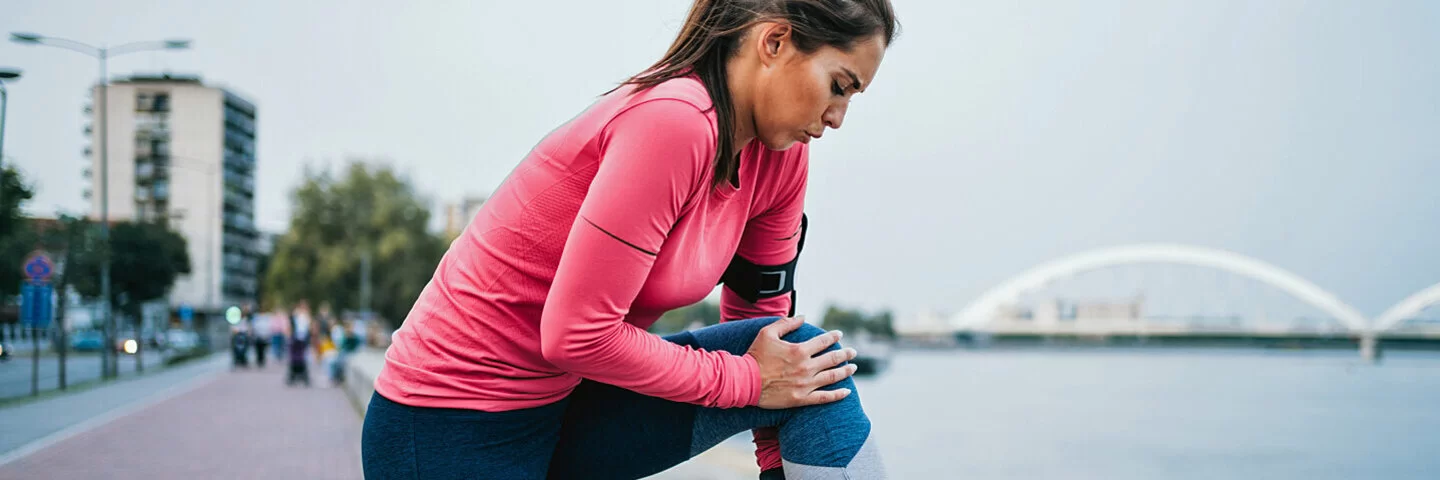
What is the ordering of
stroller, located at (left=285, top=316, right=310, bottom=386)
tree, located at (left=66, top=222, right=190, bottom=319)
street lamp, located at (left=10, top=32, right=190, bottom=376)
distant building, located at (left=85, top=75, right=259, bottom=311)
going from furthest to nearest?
distant building, located at (left=85, top=75, right=259, bottom=311)
tree, located at (left=66, top=222, right=190, bottom=319)
street lamp, located at (left=10, top=32, right=190, bottom=376)
stroller, located at (left=285, top=316, right=310, bottom=386)

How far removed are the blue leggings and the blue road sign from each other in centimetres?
1446

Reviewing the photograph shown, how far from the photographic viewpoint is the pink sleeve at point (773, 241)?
61.9 inches

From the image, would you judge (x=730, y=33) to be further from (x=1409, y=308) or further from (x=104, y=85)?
(x=1409, y=308)

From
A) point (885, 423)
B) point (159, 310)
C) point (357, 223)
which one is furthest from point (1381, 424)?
point (357, 223)

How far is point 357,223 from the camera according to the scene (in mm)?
59719

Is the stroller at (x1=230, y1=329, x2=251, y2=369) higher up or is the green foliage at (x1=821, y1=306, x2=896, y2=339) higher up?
the stroller at (x1=230, y1=329, x2=251, y2=369)

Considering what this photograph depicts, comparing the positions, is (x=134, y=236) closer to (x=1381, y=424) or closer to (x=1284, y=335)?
(x=1381, y=424)

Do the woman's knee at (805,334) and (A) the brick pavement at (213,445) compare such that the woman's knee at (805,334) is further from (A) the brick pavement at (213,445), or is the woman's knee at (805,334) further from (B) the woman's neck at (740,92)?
(A) the brick pavement at (213,445)

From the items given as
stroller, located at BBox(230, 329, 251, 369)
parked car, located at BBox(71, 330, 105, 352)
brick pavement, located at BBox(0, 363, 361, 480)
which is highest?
brick pavement, located at BBox(0, 363, 361, 480)

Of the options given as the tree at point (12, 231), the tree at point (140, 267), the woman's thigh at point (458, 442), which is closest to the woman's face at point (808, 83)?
the woman's thigh at point (458, 442)

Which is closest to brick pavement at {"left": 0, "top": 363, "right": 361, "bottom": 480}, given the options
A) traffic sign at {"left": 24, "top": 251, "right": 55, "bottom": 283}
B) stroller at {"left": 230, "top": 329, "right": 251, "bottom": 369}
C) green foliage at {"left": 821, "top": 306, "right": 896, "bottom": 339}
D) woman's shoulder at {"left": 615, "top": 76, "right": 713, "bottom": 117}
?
traffic sign at {"left": 24, "top": 251, "right": 55, "bottom": 283}

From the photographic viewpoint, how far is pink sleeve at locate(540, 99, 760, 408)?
4.12 feet

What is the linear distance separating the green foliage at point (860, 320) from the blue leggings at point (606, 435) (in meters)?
73.4

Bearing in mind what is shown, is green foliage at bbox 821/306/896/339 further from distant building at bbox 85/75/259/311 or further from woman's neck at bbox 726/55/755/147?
woman's neck at bbox 726/55/755/147
